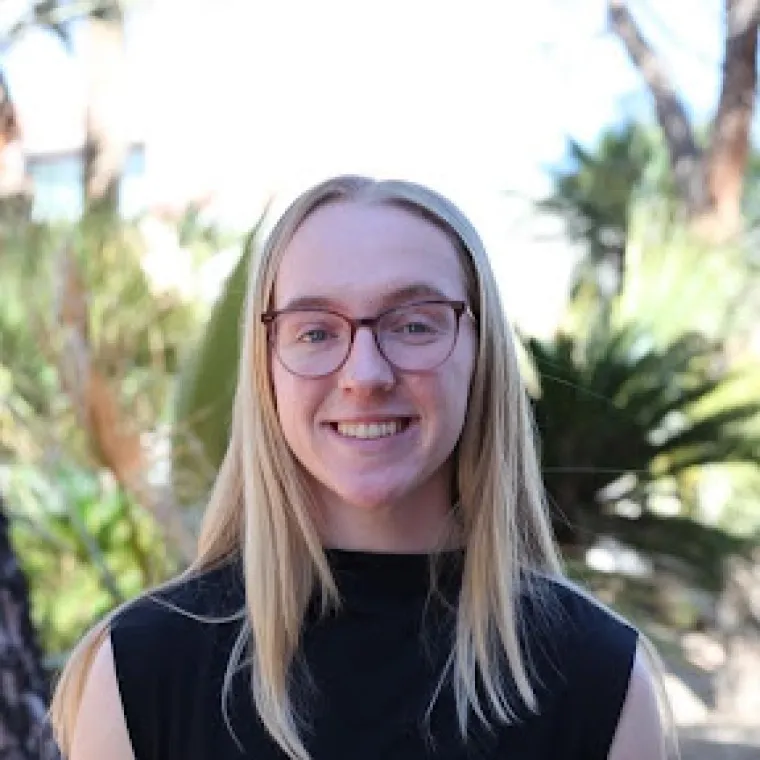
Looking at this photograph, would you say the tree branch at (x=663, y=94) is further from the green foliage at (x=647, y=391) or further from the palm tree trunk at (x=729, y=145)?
the green foliage at (x=647, y=391)

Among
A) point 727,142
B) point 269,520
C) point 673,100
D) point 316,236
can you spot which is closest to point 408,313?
point 316,236

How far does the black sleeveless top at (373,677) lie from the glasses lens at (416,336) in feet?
0.77

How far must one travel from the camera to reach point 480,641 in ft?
4.25

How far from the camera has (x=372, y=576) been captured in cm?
133

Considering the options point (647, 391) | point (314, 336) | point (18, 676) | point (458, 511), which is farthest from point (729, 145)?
point (314, 336)

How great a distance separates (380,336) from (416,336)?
39 mm

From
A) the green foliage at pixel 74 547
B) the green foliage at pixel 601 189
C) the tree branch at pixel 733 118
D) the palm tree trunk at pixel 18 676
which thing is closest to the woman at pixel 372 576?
the palm tree trunk at pixel 18 676

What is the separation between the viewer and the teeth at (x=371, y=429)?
1245 millimetres

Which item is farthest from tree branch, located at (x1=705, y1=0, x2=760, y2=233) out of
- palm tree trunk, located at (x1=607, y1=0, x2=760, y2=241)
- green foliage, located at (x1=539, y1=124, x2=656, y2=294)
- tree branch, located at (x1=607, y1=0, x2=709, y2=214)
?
green foliage, located at (x1=539, y1=124, x2=656, y2=294)

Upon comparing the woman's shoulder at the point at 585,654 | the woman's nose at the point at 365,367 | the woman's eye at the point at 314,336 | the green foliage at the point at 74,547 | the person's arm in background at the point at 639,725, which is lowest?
the green foliage at the point at 74,547

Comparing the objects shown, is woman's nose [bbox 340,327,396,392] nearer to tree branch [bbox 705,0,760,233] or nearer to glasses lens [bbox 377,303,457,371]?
glasses lens [bbox 377,303,457,371]

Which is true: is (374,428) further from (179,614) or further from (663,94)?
(663,94)

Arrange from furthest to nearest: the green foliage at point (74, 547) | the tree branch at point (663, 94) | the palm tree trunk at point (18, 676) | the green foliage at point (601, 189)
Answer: the green foliage at point (601, 189) → the tree branch at point (663, 94) → the green foliage at point (74, 547) → the palm tree trunk at point (18, 676)

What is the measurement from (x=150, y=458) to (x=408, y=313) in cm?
266
